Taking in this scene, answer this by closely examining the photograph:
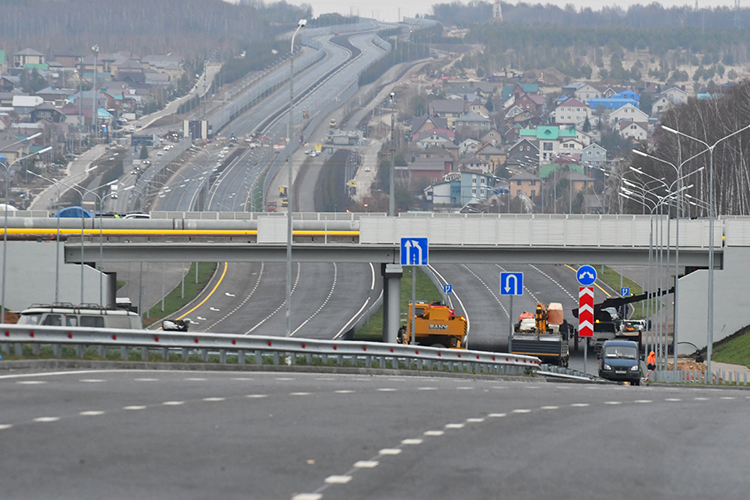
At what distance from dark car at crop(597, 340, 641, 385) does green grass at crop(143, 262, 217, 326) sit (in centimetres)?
3292

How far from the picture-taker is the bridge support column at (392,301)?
62594 millimetres

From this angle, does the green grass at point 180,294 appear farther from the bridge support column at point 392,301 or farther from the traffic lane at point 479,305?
the traffic lane at point 479,305

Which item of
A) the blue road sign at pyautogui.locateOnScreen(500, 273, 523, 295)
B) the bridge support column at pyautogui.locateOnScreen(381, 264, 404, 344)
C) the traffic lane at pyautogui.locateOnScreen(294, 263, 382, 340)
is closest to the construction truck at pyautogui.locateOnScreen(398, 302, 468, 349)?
the bridge support column at pyautogui.locateOnScreen(381, 264, 404, 344)

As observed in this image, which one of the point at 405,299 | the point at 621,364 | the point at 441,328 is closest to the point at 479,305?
the point at 405,299

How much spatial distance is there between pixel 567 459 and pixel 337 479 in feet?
10.0

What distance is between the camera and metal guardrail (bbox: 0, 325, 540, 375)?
76.5 ft

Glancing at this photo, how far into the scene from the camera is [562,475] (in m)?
12.4

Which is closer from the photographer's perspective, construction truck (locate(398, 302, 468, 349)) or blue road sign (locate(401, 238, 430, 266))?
blue road sign (locate(401, 238, 430, 266))

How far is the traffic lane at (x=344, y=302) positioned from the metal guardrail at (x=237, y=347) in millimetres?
35652

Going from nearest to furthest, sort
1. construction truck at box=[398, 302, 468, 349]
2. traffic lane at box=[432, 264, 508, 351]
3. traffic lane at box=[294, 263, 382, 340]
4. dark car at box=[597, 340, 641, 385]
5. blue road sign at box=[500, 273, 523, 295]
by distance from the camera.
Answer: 1. blue road sign at box=[500, 273, 523, 295]
2. dark car at box=[597, 340, 641, 385]
3. construction truck at box=[398, 302, 468, 349]
4. traffic lane at box=[432, 264, 508, 351]
5. traffic lane at box=[294, 263, 382, 340]

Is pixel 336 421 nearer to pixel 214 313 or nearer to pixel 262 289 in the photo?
pixel 214 313

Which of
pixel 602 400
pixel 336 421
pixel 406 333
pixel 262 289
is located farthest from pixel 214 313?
pixel 336 421

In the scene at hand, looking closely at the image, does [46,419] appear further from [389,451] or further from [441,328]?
[441,328]

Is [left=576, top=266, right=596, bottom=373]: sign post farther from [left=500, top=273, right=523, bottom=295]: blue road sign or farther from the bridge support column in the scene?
the bridge support column
